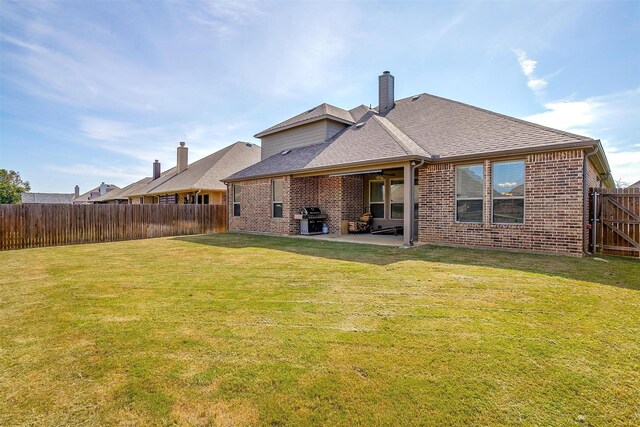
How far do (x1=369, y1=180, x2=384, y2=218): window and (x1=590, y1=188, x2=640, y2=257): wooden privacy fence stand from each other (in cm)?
732

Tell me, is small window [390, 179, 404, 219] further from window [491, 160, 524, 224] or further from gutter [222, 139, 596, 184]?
window [491, 160, 524, 224]

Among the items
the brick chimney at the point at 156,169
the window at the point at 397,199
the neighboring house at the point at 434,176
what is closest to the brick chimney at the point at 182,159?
the brick chimney at the point at 156,169

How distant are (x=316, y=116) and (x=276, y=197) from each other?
4462 mm

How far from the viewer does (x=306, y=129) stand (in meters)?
16.1

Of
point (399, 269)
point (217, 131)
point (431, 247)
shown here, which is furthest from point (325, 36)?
point (217, 131)

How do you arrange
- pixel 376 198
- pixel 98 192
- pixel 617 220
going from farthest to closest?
pixel 98 192 → pixel 376 198 → pixel 617 220

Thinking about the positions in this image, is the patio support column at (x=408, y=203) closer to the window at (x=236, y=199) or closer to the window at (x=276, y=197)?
the window at (x=276, y=197)

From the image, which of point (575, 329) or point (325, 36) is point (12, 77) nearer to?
point (325, 36)

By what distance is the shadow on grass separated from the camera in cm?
566

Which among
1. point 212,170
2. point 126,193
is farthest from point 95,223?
point 126,193

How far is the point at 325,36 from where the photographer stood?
10.9 meters

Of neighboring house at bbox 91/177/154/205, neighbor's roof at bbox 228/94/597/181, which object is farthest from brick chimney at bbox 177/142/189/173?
neighbor's roof at bbox 228/94/597/181

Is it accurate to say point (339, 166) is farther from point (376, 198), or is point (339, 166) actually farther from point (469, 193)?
point (469, 193)

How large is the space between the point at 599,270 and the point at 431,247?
12.6ft
